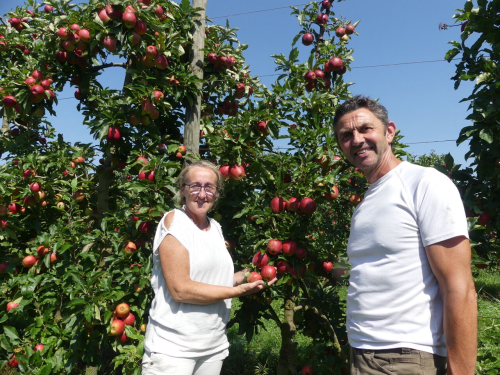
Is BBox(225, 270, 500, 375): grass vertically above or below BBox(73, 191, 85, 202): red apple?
below

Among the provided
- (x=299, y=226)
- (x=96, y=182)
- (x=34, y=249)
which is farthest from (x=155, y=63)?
(x=34, y=249)

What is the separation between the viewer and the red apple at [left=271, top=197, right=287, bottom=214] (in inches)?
89.5

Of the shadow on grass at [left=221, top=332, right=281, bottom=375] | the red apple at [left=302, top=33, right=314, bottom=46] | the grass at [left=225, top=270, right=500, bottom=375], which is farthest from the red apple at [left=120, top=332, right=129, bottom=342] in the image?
the red apple at [left=302, top=33, right=314, bottom=46]

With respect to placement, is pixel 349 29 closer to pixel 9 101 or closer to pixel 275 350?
pixel 9 101

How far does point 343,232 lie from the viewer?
6.61 m

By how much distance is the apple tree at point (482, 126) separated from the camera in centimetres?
220

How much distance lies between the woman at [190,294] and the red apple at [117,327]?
0.67 meters

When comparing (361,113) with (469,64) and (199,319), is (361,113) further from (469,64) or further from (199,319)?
(469,64)

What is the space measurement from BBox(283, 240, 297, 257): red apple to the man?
82cm

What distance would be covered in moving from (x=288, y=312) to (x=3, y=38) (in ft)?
11.6

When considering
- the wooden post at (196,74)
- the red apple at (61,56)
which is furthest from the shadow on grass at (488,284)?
the red apple at (61,56)

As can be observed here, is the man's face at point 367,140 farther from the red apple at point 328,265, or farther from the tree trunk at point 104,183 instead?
the tree trunk at point 104,183

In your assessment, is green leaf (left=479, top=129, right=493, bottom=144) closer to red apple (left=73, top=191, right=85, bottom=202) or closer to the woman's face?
the woman's face

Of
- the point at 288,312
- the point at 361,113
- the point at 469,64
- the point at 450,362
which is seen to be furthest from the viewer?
the point at 288,312
